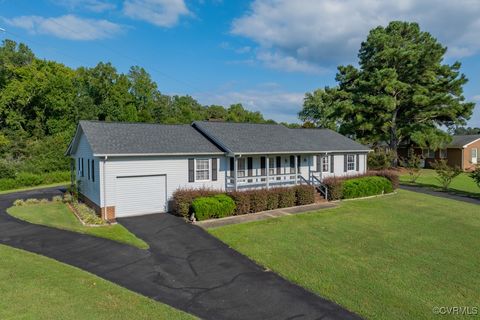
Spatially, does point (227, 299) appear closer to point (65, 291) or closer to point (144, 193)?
point (65, 291)

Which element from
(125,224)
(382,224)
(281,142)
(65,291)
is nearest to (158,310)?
(65,291)

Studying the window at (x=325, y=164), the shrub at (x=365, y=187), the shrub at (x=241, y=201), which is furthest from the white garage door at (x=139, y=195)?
the window at (x=325, y=164)

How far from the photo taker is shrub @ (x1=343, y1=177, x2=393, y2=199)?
21578 mm

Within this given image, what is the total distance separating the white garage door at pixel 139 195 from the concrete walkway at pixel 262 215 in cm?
311

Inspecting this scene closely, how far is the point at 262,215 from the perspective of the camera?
16.6 m

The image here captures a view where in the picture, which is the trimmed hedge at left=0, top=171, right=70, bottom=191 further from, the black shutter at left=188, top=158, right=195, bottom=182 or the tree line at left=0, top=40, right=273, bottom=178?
the black shutter at left=188, top=158, right=195, bottom=182

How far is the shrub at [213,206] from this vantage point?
596 inches

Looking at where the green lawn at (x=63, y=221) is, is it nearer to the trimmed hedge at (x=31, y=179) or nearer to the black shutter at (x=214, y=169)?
the black shutter at (x=214, y=169)

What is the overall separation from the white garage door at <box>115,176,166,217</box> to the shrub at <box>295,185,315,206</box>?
26.1 feet

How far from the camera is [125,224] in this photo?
47.4ft

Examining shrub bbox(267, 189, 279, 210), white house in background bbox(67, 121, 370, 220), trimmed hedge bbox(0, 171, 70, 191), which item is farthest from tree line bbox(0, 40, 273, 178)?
shrub bbox(267, 189, 279, 210)

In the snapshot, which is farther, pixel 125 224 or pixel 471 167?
pixel 471 167

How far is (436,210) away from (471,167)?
32514mm

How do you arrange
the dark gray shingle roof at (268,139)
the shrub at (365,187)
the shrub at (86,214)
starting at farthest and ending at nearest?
1. the shrub at (365,187)
2. the dark gray shingle roof at (268,139)
3. the shrub at (86,214)
